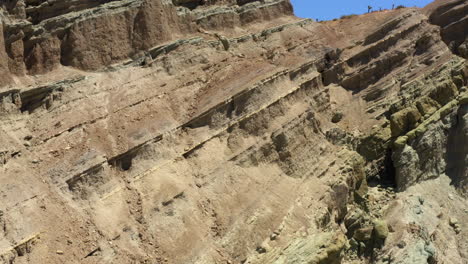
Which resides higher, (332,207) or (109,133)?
(109,133)

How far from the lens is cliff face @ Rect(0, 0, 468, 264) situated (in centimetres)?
1702

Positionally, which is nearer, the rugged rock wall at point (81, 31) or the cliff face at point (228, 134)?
the cliff face at point (228, 134)

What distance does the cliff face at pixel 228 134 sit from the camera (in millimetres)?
17016

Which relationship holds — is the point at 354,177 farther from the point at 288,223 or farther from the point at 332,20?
the point at 332,20

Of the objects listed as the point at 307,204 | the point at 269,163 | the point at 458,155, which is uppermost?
the point at 269,163

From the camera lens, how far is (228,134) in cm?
2025

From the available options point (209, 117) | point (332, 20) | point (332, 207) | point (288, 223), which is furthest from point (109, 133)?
point (332, 20)

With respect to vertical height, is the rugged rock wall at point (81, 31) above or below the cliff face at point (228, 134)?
above

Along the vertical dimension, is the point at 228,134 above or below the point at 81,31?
below

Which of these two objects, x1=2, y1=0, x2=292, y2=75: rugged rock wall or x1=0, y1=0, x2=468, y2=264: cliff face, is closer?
x1=0, y1=0, x2=468, y2=264: cliff face

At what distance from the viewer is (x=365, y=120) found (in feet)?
82.5

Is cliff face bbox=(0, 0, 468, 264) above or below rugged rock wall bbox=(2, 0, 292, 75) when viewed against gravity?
below

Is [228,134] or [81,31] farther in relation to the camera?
[81,31]

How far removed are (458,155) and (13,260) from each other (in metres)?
19.6
